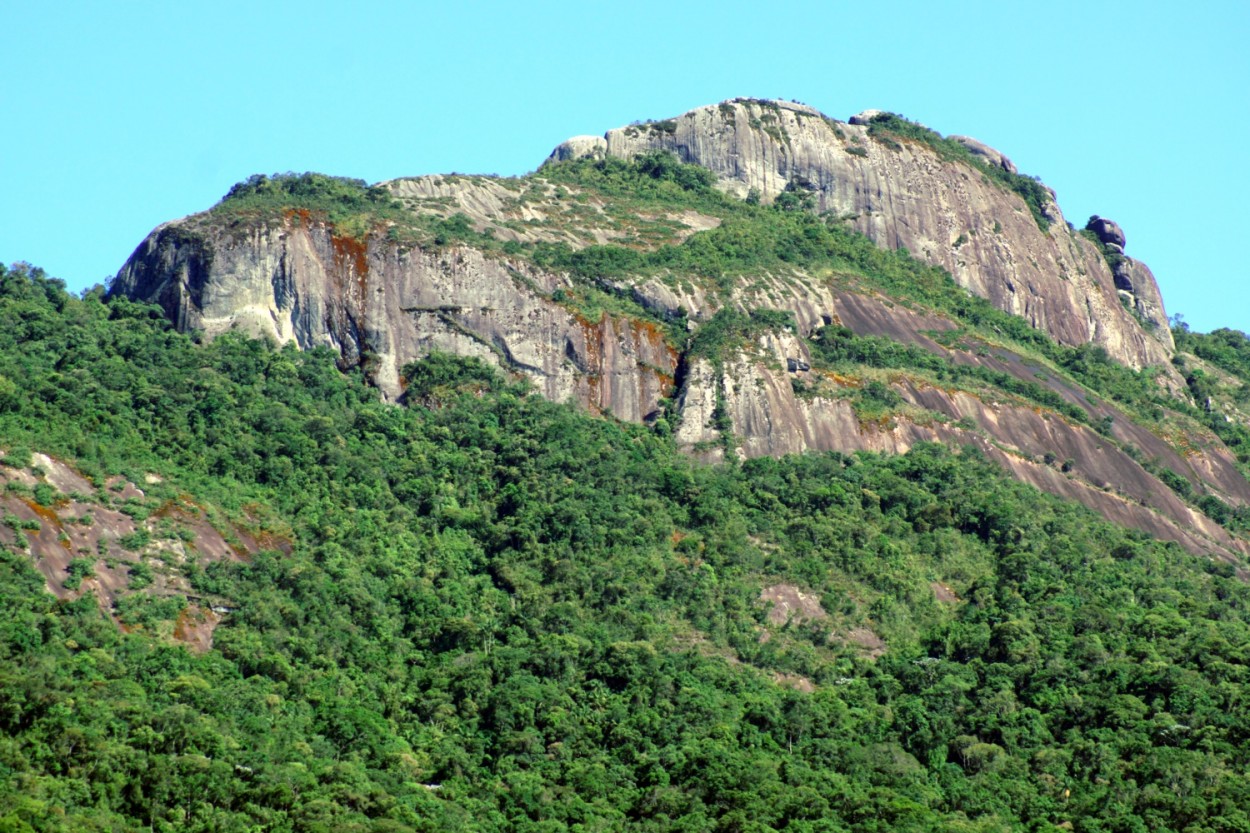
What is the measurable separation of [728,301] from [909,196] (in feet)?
104

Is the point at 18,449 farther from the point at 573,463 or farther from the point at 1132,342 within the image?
the point at 1132,342

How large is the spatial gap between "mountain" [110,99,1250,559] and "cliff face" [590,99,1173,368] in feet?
0.65

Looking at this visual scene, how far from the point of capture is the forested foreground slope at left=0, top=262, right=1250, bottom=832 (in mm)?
70625

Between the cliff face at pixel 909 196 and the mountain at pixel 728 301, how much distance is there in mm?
198

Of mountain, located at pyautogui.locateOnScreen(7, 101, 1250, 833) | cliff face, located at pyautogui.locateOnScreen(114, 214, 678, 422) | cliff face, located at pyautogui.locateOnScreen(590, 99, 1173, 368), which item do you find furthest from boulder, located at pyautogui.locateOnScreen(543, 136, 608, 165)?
cliff face, located at pyautogui.locateOnScreen(114, 214, 678, 422)

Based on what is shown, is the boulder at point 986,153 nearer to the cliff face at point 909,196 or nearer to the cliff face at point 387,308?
the cliff face at point 909,196

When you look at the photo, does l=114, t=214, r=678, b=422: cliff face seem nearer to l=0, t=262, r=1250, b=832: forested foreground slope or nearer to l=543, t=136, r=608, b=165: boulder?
l=0, t=262, r=1250, b=832: forested foreground slope

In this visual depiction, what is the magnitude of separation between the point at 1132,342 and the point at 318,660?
80.4m

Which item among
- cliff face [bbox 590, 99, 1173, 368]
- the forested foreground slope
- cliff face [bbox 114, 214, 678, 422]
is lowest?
the forested foreground slope

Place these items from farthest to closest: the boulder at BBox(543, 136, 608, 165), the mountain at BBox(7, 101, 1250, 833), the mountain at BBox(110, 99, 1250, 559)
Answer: the boulder at BBox(543, 136, 608, 165), the mountain at BBox(110, 99, 1250, 559), the mountain at BBox(7, 101, 1250, 833)

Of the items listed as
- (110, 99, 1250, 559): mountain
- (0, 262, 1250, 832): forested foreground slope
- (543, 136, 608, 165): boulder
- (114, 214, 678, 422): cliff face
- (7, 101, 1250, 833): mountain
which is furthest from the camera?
(543, 136, 608, 165): boulder

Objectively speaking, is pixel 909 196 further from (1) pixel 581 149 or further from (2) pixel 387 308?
(2) pixel 387 308

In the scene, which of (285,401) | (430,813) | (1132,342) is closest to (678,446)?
(285,401)

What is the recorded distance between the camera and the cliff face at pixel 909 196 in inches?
5364
